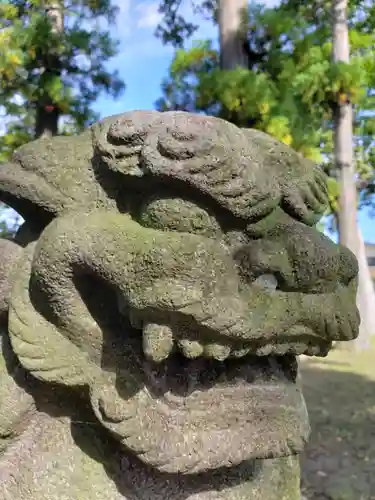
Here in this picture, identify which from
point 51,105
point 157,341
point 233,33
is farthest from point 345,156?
point 157,341

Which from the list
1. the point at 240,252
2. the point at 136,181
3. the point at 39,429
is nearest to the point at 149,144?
the point at 136,181

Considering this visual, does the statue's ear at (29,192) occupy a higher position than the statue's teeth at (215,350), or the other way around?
the statue's ear at (29,192)

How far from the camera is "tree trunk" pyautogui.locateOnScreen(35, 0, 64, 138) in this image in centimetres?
349

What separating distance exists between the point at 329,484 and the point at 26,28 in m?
2.87

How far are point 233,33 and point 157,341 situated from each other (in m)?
3.26

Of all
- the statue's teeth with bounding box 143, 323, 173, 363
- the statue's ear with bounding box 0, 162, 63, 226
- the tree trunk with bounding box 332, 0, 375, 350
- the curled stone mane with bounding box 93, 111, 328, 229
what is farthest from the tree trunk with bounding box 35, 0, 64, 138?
the statue's teeth with bounding box 143, 323, 173, 363

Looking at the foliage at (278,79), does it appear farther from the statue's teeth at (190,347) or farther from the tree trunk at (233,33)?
the statue's teeth at (190,347)

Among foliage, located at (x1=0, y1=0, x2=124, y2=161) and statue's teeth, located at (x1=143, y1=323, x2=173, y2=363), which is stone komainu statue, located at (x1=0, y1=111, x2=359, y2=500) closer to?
statue's teeth, located at (x1=143, y1=323, x2=173, y2=363)

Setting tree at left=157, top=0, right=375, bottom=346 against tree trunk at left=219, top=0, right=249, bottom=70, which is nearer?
tree at left=157, top=0, right=375, bottom=346

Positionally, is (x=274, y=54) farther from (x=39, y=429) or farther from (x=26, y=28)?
(x=39, y=429)

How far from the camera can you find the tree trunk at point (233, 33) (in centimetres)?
360

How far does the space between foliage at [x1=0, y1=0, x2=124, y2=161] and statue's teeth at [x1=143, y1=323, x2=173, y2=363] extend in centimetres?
292

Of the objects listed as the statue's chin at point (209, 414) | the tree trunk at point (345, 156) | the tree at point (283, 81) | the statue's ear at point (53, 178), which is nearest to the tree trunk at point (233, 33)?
the tree at point (283, 81)

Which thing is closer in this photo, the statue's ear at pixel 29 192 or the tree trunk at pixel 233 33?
the statue's ear at pixel 29 192
